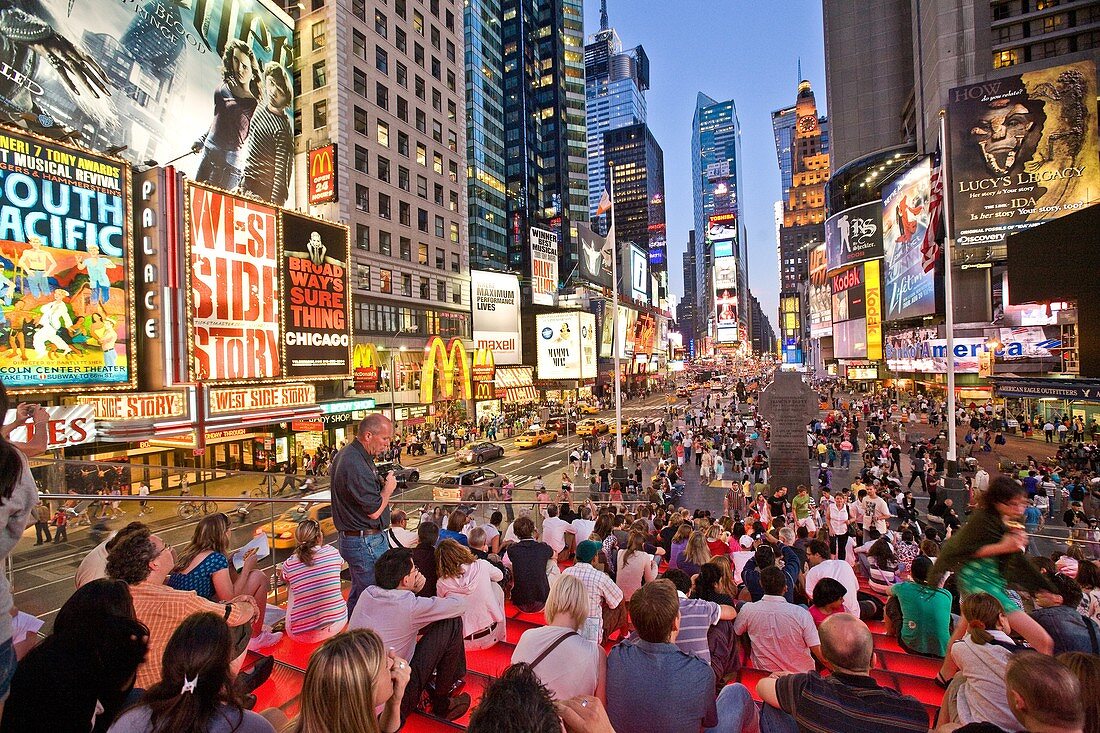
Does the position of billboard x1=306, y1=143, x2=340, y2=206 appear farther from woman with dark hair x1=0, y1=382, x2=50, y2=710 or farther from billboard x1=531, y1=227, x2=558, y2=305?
woman with dark hair x1=0, y1=382, x2=50, y2=710

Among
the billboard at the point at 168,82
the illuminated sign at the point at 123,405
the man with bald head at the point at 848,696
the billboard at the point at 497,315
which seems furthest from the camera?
the billboard at the point at 497,315

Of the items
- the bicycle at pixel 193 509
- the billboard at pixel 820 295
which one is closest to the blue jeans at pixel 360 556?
the bicycle at pixel 193 509

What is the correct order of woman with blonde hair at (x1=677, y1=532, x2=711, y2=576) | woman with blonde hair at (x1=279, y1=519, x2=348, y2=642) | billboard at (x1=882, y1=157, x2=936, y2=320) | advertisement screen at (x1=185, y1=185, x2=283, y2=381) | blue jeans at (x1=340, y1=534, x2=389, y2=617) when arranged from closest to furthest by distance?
woman with blonde hair at (x1=279, y1=519, x2=348, y2=642) < blue jeans at (x1=340, y1=534, x2=389, y2=617) < woman with blonde hair at (x1=677, y1=532, x2=711, y2=576) < advertisement screen at (x1=185, y1=185, x2=283, y2=381) < billboard at (x1=882, y1=157, x2=936, y2=320)

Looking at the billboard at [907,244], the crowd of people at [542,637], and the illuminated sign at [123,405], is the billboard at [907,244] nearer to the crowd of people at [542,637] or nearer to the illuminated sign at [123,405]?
the crowd of people at [542,637]

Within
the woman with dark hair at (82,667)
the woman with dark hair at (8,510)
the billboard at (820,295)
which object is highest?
the billboard at (820,295)

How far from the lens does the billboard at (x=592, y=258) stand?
216 feet

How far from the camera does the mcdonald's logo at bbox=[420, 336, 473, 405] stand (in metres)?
42.3

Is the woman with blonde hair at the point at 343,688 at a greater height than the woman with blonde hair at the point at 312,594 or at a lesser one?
greater

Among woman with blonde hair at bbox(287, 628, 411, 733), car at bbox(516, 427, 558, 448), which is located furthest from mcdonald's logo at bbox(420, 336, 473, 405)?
woman with blonde hair at bbox(287, 628, 411, 733)

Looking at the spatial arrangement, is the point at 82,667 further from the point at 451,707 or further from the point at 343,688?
the point at 451,707

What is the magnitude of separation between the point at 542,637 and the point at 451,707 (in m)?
1.43

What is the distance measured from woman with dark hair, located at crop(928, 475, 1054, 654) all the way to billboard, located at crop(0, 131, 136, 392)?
25892 millimetres

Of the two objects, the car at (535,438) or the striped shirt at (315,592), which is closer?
the striped shirt at (315,592)

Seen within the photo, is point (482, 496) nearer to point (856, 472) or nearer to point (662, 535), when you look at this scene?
point (662, 535)
